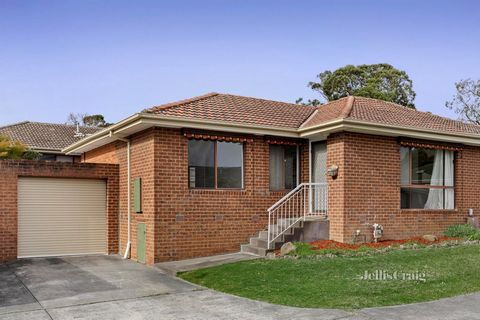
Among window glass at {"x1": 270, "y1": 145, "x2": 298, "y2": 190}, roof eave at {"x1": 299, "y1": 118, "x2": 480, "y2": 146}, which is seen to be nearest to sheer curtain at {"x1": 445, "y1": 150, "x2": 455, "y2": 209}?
roof eave at {"x1": 299, "y1": 118, "x2": 480, "y2": 146}

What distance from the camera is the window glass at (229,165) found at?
13094 millimetres

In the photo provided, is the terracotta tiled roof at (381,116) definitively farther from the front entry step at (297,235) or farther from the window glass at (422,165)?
the front entry step at (297,235)

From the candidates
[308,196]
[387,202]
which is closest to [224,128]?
[308,196]

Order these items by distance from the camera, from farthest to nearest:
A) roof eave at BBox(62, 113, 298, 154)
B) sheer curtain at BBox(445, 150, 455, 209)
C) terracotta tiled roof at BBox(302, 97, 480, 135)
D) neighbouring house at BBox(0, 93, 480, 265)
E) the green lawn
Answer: sheer curtain at BBox(445, 150, 455, 209) → terracotta tiled roof at BBox(302, 97, 480, 135) → neighbouring house at BBox(0, 93, 480, 265) → roof eave at BBox(62, 113, 298, 154) → the green lawn

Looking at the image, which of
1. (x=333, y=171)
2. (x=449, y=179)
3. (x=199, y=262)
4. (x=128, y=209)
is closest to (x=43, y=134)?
(x=128, y=209)

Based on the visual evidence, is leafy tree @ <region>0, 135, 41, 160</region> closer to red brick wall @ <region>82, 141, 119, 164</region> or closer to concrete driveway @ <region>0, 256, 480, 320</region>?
red brick wall @ <region>82, 141, 119, 164</region>

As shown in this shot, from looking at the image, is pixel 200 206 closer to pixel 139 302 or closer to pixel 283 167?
pixel 283 167

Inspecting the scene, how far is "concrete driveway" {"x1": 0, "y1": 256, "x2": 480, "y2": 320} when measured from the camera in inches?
289

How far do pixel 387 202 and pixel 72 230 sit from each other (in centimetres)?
864

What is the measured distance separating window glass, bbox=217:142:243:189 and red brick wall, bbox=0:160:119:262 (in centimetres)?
354

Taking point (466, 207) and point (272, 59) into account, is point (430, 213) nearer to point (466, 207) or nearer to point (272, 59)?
point (466, 207)

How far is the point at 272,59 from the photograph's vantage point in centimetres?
1463

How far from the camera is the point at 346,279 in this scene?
9.10 m

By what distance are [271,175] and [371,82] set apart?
2813 centimetres
